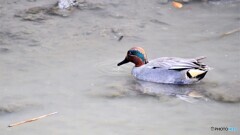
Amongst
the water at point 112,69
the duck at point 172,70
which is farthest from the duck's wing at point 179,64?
the water at point 112,69

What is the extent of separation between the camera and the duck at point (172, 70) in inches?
295

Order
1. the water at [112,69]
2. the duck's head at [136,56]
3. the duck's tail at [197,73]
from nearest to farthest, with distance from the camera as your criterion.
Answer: the water at [112,69] < the duck's tail at [197,73] < the duck's head at [136,56]

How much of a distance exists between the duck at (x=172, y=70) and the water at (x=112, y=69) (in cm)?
13

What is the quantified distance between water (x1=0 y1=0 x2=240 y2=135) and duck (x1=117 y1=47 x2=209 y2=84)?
0.13m

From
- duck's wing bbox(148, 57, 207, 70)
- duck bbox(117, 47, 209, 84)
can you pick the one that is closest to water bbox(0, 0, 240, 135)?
duck bbox(117, 47, 209, 84)

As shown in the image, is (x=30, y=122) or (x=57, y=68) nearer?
(x=30, y=122)

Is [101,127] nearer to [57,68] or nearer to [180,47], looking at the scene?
[57,68]

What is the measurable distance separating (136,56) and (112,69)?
40cm

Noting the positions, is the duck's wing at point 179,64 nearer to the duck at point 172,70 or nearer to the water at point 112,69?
the duck at point 172,70

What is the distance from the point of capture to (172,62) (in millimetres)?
7586

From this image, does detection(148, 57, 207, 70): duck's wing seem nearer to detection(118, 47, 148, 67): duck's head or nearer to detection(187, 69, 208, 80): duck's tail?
detection(187, 69, 208, 80): duck's tail

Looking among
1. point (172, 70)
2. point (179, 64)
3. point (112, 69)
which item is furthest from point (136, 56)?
point (179, 64)

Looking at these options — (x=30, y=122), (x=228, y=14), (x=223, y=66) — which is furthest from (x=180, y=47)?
(x=30, y=122)

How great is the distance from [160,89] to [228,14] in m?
2.99
